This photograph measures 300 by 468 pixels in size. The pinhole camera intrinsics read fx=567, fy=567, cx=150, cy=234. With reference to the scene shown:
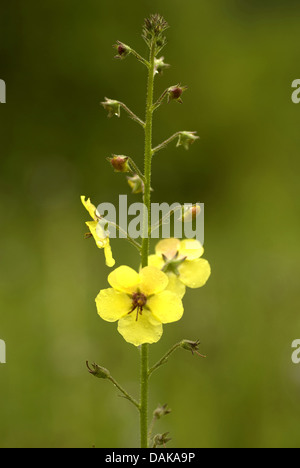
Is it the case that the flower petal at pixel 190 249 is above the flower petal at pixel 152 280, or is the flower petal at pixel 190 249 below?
above

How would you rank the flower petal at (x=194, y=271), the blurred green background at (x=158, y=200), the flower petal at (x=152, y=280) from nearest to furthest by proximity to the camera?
1. the flower petal at (x=152, y=280)
2. the flower petal at (x=194, y=271)
3. the blurred green background at (x=158, y=200)

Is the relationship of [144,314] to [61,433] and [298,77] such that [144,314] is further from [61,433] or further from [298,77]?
[298,77]

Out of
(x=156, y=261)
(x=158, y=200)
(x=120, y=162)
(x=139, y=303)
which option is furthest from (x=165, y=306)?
(x=158, y=200)

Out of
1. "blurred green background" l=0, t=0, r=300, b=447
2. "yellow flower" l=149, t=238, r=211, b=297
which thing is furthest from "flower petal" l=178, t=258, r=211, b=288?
"blurred green background" l=0, t=0, r=300, b=447

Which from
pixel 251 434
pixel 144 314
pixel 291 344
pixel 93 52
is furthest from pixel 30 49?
pixel 144 314

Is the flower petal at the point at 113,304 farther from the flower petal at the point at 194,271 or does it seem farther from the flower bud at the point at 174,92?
the flower bud at the point at 174,92

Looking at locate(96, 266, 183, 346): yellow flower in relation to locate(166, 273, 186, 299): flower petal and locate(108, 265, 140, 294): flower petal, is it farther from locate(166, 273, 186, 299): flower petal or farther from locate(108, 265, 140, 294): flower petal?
locate(166, 273, 186, 299): flower petal

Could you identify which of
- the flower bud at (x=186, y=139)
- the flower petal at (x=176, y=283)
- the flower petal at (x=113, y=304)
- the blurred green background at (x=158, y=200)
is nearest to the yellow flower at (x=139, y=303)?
the flower petal at (x=113, y=304)
